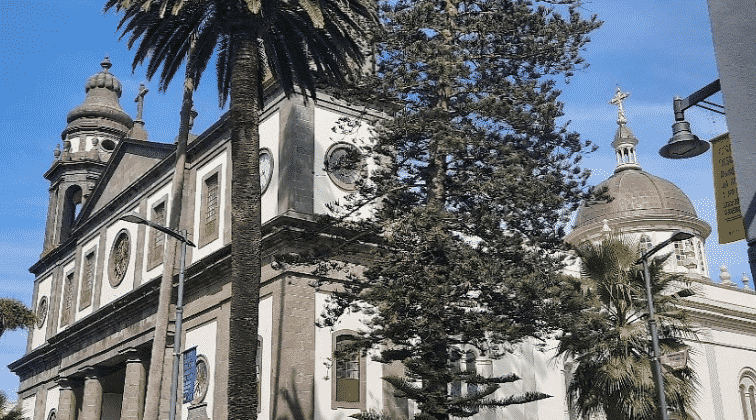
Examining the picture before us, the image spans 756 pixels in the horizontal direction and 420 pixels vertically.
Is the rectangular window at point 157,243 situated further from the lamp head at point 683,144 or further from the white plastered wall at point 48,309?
the lamp head at point 683,144

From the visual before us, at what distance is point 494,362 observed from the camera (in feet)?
92.1

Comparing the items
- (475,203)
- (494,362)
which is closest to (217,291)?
(494,362)

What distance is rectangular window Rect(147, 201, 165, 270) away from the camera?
1307 inches

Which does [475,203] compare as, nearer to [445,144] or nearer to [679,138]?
[445,144]

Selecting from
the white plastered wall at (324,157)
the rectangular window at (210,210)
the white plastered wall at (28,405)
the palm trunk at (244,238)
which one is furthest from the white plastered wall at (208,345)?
the white plastered wall at (28,405)

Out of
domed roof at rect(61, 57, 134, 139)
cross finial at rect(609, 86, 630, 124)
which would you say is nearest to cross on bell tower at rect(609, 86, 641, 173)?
cross finial at rect(609, 86, 630, 124)

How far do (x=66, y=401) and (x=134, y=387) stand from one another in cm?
933

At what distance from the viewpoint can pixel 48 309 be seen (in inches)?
1777

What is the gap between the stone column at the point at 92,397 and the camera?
36.5 metres

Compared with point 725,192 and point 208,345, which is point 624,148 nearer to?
point 208,345

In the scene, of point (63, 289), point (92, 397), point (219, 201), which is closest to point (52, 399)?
point (63, 289)

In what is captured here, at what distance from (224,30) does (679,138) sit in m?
12.0

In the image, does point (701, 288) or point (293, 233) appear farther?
point (701, 288)

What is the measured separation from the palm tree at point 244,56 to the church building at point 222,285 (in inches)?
86.4
